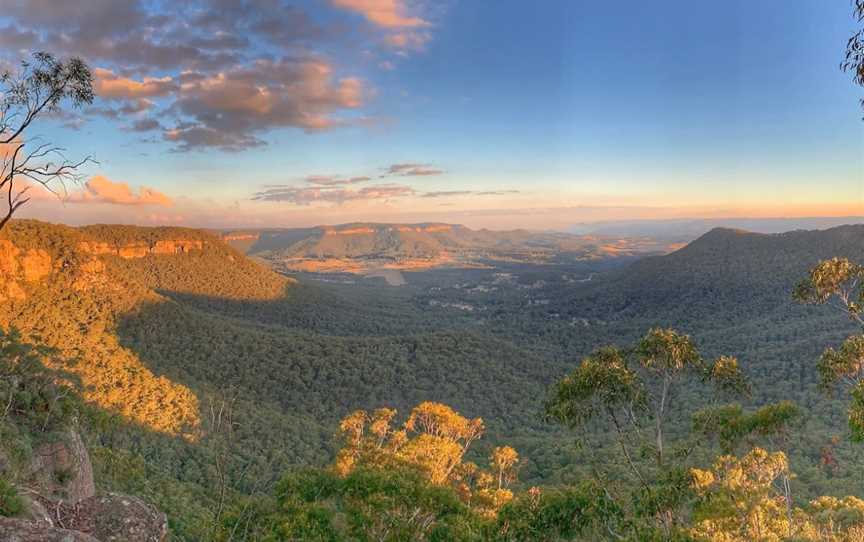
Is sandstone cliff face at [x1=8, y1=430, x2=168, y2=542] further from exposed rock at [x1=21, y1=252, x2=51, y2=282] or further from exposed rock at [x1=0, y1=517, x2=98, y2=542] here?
exposed rock at [x1=21, y1=252, x2=51, y2=282]

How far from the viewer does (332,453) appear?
132ft

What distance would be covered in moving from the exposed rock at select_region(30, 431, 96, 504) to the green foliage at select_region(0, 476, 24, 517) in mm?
5462

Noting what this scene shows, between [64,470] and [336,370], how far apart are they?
44873mm

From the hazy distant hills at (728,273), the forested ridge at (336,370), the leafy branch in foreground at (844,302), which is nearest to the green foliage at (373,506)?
the forested ridge at (336,370)

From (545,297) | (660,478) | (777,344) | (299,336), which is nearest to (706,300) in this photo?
(777,344)

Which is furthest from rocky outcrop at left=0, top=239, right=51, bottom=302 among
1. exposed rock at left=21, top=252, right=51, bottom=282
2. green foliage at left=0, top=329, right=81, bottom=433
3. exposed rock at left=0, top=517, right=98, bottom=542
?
exposed rock at left=0, top=517, right=98, bottom=542

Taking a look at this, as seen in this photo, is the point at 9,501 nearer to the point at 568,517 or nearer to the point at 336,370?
the point at 568,517

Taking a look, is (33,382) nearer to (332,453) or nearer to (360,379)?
(332,453)

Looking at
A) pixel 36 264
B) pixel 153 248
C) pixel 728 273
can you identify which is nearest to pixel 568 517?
pixel 36 264

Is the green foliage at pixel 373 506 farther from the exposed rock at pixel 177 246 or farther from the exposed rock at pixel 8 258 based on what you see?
the exposed rock at pixel 177 246

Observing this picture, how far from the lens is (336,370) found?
194 feet

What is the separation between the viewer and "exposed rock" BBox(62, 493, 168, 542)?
438 inches

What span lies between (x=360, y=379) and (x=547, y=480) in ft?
100

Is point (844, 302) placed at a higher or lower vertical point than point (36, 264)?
higher
